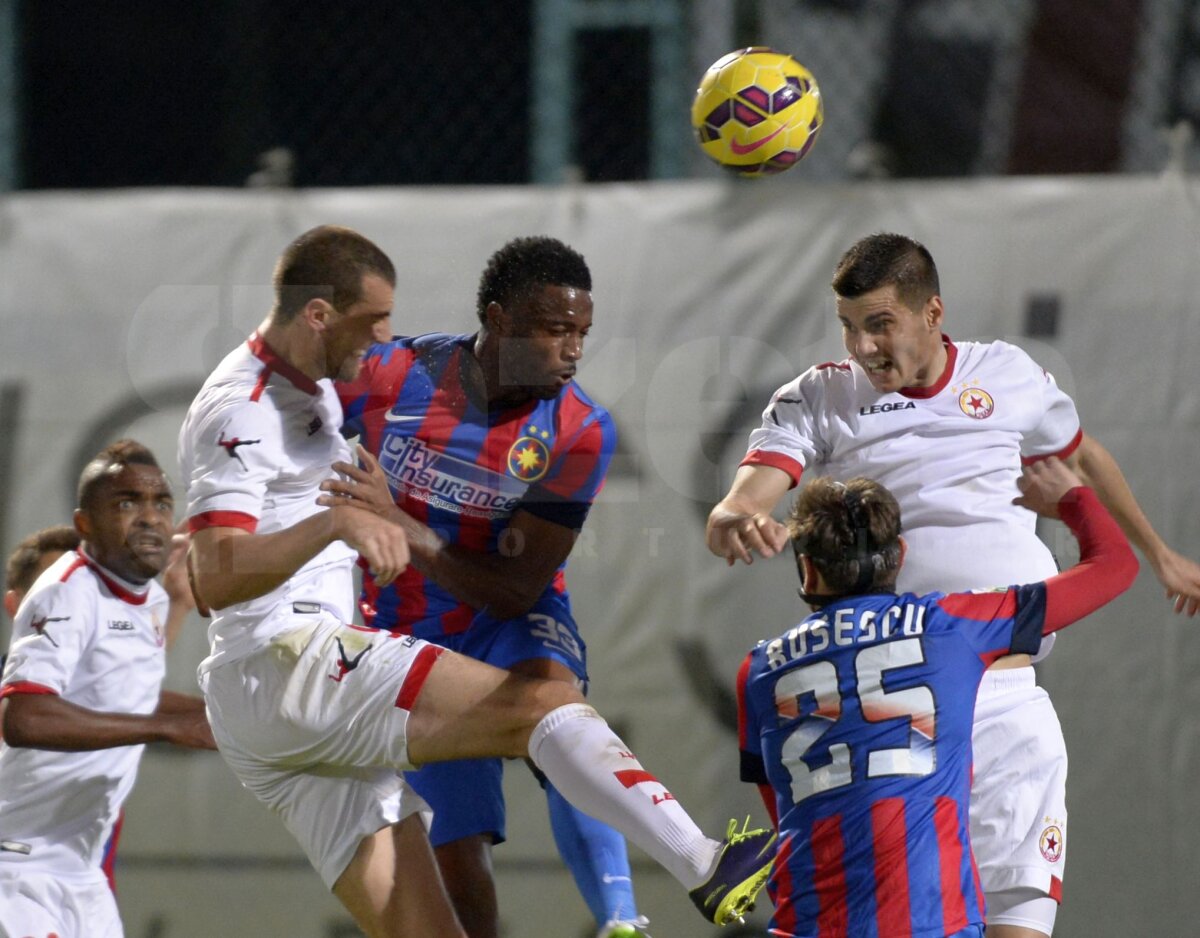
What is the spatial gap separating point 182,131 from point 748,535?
5430 mm

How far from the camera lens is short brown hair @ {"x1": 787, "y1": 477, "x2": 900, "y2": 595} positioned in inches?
135

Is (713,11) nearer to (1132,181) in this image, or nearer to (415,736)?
(1132,181)

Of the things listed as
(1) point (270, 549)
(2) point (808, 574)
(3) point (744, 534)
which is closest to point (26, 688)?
(1) point (270, 549)

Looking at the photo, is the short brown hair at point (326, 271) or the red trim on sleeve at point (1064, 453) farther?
the red trim on sleeve at point (1064, 453)

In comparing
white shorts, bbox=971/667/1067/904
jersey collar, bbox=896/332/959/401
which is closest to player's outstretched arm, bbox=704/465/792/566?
jersey collar, bbox=896/332/959/401

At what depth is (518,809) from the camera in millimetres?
5703

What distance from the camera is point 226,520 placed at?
353 cm

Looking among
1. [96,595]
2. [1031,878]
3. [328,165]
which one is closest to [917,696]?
[1031,878]

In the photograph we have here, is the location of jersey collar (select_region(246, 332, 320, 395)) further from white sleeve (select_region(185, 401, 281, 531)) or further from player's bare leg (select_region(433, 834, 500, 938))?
player's bare leg (select_region(433, 834, 500, 938))

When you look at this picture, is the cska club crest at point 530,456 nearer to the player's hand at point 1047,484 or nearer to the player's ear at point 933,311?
the player's ear at point 933,311

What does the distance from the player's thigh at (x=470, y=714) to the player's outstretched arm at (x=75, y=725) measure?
0.94 metres

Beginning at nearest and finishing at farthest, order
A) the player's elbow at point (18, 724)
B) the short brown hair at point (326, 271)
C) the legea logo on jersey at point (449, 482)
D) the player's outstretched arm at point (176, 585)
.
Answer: the short brown hair at point (326, 271) → the legea logo on jersey at point (449, 482) → the player's elbow at point (18, 724) → the player's outstretched arm at point (176, 585)

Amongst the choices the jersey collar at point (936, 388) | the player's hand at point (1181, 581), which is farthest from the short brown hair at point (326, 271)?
the player's hand at point (1181, 581)

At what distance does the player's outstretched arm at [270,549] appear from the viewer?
3318mm
